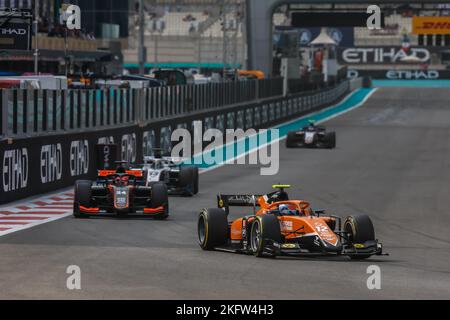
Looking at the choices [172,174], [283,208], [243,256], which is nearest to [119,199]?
[172,174]

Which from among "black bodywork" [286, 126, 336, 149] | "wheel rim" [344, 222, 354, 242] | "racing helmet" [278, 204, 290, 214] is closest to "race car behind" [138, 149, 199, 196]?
"racing helmet" [278, 204, 290, 214]

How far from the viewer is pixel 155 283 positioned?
47.3 ft

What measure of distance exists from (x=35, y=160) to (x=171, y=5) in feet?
404

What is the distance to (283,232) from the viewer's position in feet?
58.7

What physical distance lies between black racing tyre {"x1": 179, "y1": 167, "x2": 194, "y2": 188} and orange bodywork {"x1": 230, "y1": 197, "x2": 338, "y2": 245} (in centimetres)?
904

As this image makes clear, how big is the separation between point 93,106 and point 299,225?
636 inches

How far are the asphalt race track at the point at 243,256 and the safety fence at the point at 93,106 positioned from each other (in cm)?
310

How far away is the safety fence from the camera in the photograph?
2705 centimetres

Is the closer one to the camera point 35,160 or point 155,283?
point 155,283

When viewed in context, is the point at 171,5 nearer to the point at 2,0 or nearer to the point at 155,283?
the point at 2,0

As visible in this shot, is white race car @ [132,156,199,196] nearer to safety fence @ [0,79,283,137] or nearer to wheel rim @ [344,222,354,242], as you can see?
safety fence @ [0,79,283,137]

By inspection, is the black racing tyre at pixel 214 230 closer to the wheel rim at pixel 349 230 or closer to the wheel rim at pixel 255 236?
the wheel rim at pixel 255 236

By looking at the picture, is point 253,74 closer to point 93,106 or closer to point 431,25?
point 431,25
